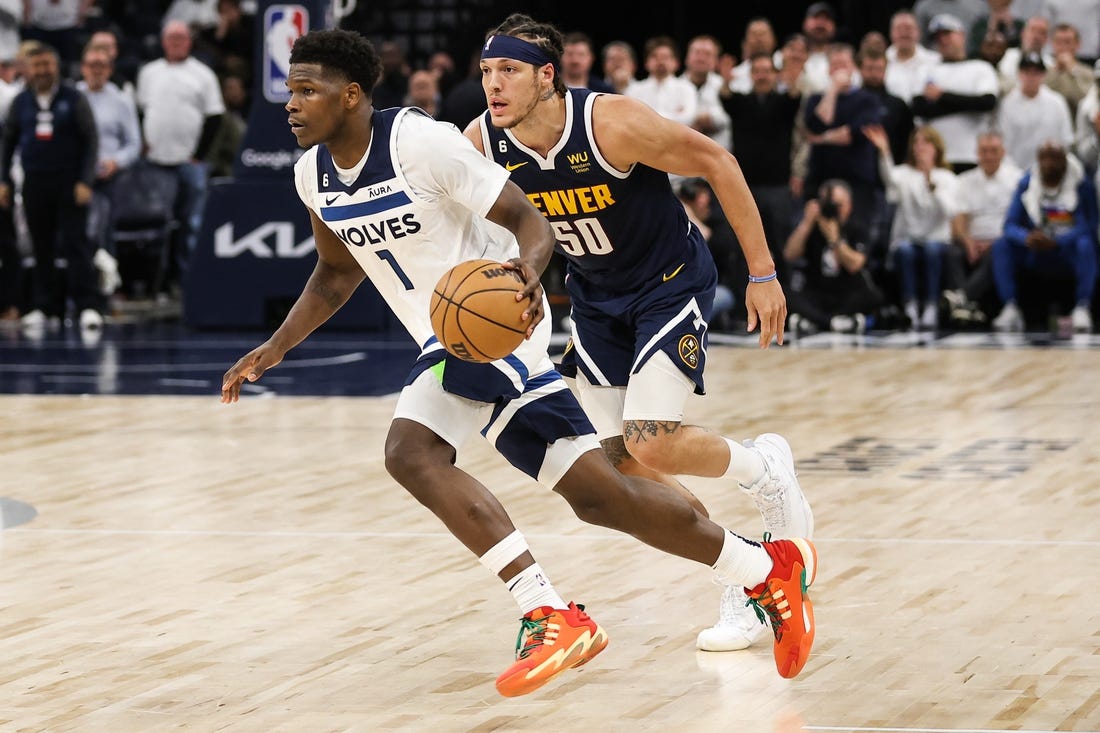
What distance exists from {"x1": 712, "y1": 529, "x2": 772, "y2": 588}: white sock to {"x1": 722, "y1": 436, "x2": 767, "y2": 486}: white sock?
0.36 meters

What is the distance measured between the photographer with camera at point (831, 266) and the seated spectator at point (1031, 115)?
4.74 feet

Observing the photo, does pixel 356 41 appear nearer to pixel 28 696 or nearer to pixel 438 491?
pixel 438 491

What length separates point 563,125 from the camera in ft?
18.0

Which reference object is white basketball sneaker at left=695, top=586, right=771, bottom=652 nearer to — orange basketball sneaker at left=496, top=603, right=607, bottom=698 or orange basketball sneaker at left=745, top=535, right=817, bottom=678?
orange basketball sneaker at left=745, top=535, right=817, bottom=678

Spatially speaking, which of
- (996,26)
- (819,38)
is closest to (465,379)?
(819,38)

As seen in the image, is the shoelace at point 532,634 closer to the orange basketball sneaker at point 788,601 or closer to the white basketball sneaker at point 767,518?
the orange basketball sneaker at point 788,601

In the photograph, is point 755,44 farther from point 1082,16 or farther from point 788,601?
point 788,601

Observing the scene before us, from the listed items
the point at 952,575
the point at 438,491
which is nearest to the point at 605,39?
the point at 952,575

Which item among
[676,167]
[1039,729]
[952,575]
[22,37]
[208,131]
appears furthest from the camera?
[22,37]

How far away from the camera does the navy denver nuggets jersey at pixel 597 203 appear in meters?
5.50

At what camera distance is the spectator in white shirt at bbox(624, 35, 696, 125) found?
50.0ft

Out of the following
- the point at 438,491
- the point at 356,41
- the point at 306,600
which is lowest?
the point at 306,600

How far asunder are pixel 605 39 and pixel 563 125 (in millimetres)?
14594

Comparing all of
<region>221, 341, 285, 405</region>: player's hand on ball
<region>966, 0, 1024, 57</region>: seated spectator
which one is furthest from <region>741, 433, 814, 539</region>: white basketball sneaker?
<region>966, 0, 1024, 57</region>: seated spectator
